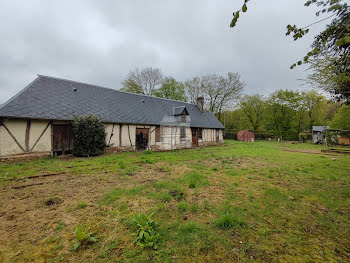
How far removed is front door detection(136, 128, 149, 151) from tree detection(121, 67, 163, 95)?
15.6 m

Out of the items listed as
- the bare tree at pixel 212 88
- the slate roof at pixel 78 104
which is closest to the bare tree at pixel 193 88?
the bare tree at pixel 212 88

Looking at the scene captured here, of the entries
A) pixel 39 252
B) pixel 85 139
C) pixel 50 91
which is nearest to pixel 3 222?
pixel 39 252

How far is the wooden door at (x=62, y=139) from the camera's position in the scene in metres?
8.38

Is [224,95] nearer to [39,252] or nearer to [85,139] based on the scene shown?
[85,139]

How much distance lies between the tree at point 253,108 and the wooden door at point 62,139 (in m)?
30.1

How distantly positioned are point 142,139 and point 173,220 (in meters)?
9.70

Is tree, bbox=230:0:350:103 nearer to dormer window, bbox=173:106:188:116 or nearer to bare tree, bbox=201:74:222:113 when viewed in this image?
dormer window, bbox=173:106:188:116

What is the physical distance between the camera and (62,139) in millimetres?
8609

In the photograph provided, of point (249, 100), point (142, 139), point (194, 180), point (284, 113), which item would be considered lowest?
point (194, 180)

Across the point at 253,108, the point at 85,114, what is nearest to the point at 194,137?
the point at 85,114

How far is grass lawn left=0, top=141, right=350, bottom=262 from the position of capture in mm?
1922

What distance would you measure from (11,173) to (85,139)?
3.63 meters

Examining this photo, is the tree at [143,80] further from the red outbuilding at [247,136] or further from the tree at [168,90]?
the red outbuilding at [247,136]

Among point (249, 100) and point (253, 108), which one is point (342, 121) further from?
point (249, 100)
